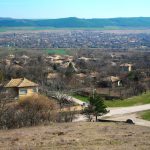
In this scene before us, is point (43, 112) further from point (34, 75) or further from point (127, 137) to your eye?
point (34, 75)

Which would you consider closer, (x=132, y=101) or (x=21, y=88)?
(x=132, y=101)

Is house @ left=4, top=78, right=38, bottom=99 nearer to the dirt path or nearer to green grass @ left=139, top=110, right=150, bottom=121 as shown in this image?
the dirt path

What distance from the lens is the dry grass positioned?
16.0 metres

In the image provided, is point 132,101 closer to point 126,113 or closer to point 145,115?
point 126,113

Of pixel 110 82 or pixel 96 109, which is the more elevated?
pixel 96 109

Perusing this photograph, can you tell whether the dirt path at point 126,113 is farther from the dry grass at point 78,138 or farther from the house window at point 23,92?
the house window at point 23,92

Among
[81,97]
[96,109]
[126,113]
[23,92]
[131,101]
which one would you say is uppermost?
[96,109]

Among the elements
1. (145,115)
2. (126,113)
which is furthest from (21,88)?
(145,115)

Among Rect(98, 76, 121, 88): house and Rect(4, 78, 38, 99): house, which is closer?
Rect(4, 78, 38, 99): house

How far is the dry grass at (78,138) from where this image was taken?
16.0 metres

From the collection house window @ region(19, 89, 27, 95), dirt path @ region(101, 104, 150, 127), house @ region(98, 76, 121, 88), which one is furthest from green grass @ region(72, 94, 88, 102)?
house @ region(98, 76, 121, 88)

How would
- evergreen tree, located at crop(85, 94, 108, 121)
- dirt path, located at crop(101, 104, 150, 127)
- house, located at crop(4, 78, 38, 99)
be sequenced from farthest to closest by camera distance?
house, located at crop(4, 78, 38, 99) < dirt path, located at crop(101, 104, 150, 127) < evergreen tree, located at crop(85, 94, 108, 121)

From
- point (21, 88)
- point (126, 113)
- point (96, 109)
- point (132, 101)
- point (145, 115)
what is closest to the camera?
point (96, 109)

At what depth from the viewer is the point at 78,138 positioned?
59.0 feet
